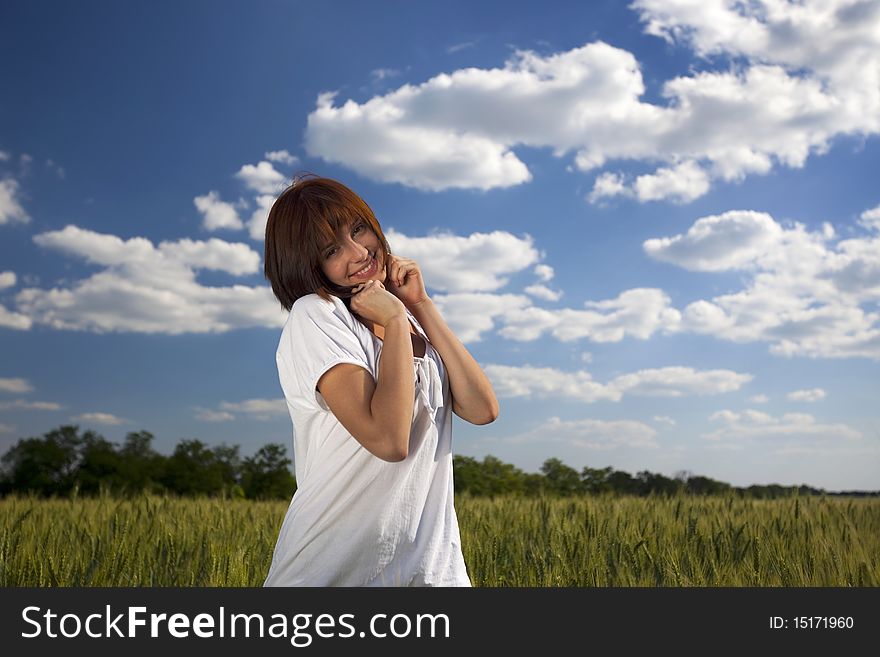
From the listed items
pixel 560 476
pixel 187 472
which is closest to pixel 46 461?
pixel 187 472

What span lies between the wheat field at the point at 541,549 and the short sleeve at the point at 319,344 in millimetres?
1594

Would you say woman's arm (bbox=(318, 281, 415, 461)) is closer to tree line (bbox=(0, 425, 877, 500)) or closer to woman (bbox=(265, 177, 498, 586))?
woman (bbox=(265, 177, 498, 586))

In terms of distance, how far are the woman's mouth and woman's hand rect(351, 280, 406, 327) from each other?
0.08m

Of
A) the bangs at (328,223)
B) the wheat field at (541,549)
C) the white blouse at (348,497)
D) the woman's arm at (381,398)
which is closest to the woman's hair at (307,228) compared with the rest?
the bangs at (328,223)

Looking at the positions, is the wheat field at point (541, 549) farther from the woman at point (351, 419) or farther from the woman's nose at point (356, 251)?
the woman's nose at point (356, 251)

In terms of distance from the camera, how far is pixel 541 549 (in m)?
3.61

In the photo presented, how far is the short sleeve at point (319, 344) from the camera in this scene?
65.0 inches

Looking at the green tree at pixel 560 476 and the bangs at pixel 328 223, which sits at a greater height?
the bangs at pixel 328 223

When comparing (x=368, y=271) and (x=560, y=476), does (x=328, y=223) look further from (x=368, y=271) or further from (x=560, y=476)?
(x=560, y=476)

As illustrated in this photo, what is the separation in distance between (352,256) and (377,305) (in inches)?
6.6

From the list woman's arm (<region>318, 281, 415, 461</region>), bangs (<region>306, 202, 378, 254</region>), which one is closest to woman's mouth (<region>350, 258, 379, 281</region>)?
bangs (<region>306, 202, 378, 254</region>)
